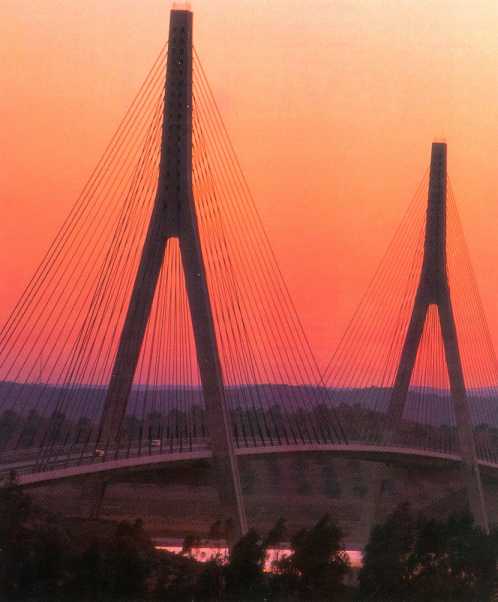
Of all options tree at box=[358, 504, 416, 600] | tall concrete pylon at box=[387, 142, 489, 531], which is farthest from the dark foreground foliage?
tall concrete pylon at box=[387, 142, 489, 531]

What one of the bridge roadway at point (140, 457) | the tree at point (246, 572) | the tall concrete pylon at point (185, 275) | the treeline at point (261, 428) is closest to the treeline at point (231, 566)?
the tree at point (246, 572)

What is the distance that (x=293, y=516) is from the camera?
1075 inches

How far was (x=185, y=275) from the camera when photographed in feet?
63.2

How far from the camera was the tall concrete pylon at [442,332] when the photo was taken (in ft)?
87.8

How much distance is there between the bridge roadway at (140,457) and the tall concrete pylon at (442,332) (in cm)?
171

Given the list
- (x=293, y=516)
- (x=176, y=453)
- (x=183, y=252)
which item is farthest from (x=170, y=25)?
(x=293, y=516)

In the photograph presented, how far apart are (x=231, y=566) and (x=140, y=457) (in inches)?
139

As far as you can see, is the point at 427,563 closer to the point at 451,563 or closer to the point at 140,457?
the point at 451,563

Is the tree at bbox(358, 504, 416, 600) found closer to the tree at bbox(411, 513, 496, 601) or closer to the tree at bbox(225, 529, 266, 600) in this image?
the tree at bbox(411, 513, 496, 601)

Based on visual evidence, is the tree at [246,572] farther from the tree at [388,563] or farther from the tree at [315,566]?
the tree at [388,563]

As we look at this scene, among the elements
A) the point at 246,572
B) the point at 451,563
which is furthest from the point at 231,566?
the point at 451,563

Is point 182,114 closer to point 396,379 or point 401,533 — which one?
point 401,533

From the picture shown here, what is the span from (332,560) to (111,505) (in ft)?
20.4

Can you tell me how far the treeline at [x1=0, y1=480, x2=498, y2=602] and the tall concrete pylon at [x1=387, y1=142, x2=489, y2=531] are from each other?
8.06 metres
